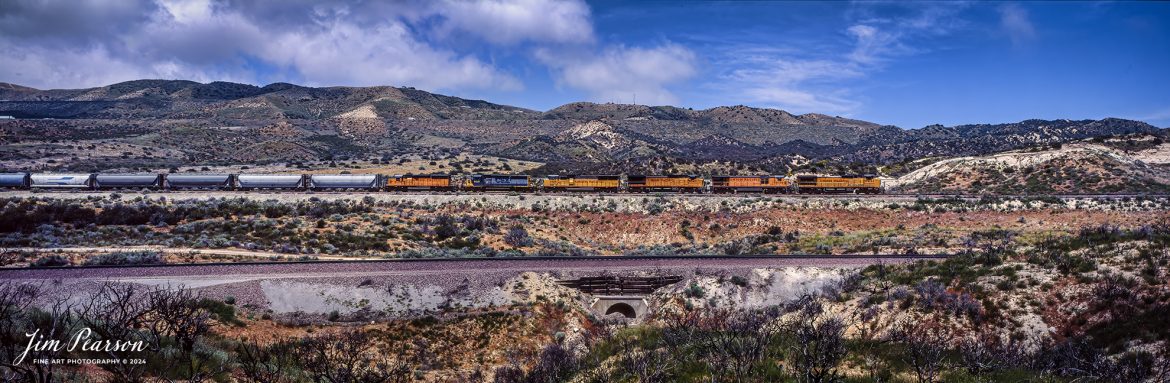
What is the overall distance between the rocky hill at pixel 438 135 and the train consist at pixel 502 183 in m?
24.2

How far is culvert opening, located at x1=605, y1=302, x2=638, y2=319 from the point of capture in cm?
2814

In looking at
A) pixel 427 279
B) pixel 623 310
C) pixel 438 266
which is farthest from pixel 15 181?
pixel 623 310

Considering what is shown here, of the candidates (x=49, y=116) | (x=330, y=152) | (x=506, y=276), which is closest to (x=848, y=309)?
(x=506, y=276)

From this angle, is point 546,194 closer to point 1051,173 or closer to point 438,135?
point 1051,173

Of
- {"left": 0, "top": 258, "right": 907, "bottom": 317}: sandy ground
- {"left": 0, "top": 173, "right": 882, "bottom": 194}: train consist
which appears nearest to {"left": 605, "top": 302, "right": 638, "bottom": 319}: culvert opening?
{"left": 0, "top": 258, "right": 907, "bottom": 317}: sandy ground

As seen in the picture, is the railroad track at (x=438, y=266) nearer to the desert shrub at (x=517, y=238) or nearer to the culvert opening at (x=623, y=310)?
the culvert opening at (x=623, y=310)

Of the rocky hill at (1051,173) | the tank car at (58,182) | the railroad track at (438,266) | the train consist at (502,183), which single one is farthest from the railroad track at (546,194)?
the railroad track at (438,266)

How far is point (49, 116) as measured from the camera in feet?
526

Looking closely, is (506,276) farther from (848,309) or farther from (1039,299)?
(1039,299)

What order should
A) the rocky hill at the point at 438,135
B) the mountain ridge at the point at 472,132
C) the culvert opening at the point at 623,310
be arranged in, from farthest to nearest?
1. the mountain ridge at the point at 472,132
2. the rocky hill at the point at 438,135
3. the culvert opening at the point at 623,310

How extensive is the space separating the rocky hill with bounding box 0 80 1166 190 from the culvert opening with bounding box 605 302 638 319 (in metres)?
54.6

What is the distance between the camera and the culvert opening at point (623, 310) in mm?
28141

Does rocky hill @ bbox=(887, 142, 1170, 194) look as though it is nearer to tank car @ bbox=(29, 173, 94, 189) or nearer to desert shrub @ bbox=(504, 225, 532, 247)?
desert shrub @ bbox=(504, 225, 532, 247)

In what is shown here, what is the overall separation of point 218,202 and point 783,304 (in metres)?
42.5
